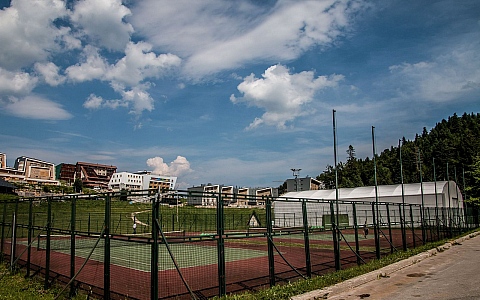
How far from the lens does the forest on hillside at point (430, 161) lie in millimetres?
87575

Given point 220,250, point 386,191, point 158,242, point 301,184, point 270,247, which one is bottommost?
point 270,247

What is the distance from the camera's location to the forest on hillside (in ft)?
287

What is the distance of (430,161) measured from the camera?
10700 cm

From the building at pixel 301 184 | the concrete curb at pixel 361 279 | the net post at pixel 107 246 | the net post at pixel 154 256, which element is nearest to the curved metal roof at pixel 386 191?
the building at pixel 301 184

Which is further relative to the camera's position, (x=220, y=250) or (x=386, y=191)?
(x=386, y=191)

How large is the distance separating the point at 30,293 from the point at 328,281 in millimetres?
8471

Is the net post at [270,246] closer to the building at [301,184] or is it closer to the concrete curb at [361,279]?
the concrete curb at [361,279]

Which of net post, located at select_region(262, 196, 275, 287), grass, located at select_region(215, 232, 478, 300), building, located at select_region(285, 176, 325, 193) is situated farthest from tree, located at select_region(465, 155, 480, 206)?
net post, located at select_region(262, 196, 275, 287)

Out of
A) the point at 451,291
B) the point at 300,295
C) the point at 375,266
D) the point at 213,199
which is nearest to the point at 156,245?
the point at 213,199

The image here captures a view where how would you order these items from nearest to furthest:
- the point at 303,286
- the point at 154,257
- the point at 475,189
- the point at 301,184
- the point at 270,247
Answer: the point at 154,257
the point at 303,286
the point at 270,247
the point at 475,189
the point at 301,184

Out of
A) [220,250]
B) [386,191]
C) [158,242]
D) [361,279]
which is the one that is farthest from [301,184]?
[158,242]

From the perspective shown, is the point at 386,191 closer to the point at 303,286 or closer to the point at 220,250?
the point at 303,286

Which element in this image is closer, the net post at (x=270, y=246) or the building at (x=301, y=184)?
the net post at (x=270, y=246)

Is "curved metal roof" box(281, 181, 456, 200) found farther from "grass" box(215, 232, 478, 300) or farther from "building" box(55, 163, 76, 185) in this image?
"building" box(55, 163, 76, 185)
